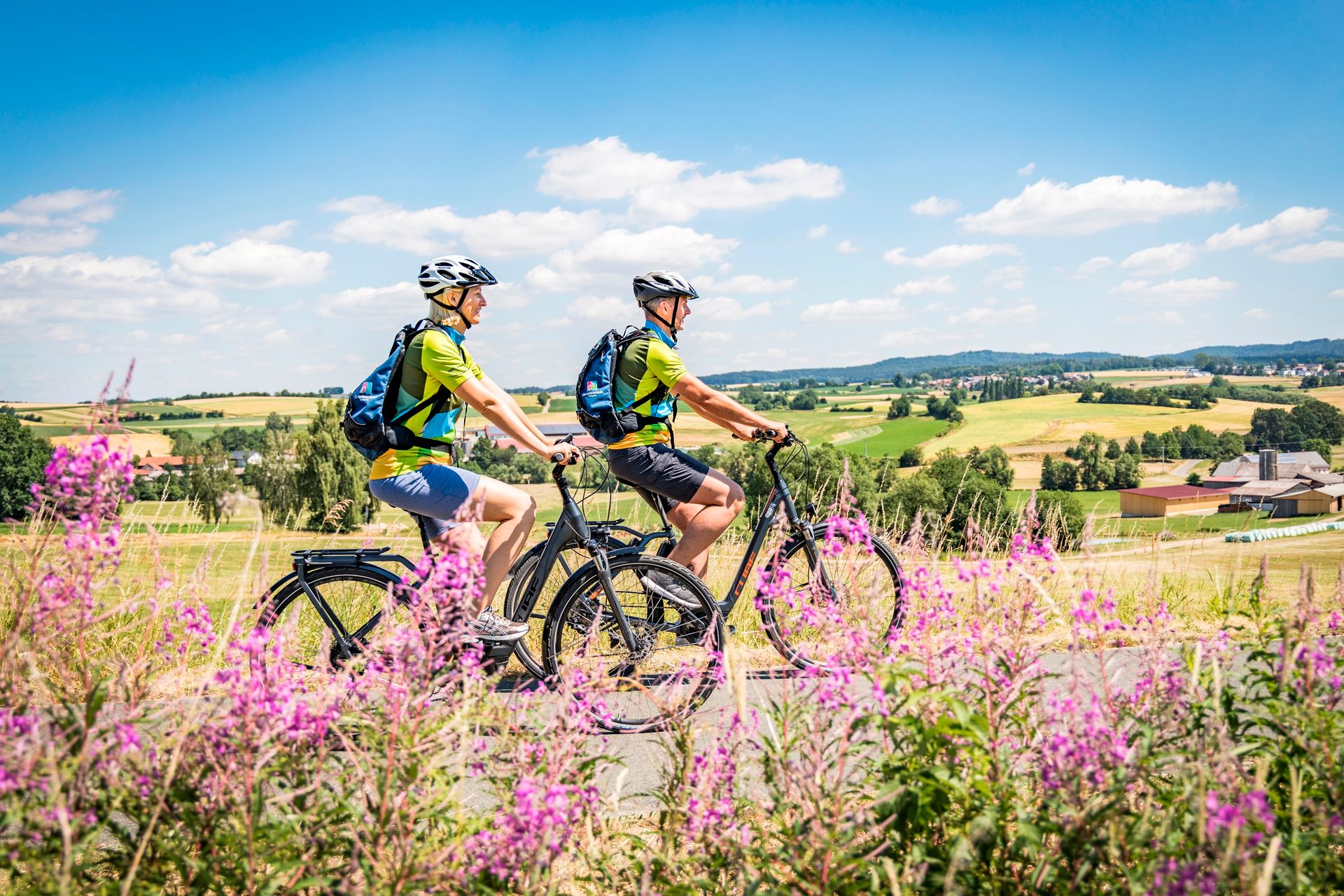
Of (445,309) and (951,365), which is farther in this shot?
(951,365)

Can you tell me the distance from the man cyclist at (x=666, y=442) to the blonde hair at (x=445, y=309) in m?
1.01

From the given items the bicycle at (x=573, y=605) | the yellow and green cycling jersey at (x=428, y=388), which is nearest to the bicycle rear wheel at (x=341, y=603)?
the bicycle at (x=573, y=605)

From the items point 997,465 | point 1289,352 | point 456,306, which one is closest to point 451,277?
point 456,306

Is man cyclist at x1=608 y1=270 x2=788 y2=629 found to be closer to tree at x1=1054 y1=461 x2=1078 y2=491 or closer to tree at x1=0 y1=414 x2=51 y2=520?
tree at x1=0 y1=414 x2=51 y2=520

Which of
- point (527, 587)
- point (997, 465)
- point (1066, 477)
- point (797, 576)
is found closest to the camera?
point (527, 587)

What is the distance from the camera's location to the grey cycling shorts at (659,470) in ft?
16.5

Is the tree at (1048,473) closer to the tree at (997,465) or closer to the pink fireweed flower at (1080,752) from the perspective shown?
the tree at (997,465)

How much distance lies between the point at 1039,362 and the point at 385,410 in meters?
166

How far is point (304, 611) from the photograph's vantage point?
5.48 metres

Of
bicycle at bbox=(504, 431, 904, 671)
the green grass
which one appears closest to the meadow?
bicycle at bbox=(504, 431, 904, 671)

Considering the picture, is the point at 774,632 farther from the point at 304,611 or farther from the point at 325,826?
the point at 304,611

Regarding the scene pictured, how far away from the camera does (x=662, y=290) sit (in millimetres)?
5230

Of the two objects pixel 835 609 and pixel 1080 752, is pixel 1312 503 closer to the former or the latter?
pixel 835 609

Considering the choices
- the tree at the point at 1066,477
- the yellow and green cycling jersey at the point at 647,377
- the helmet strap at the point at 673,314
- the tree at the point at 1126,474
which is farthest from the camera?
the tree at the point at 1126,474
